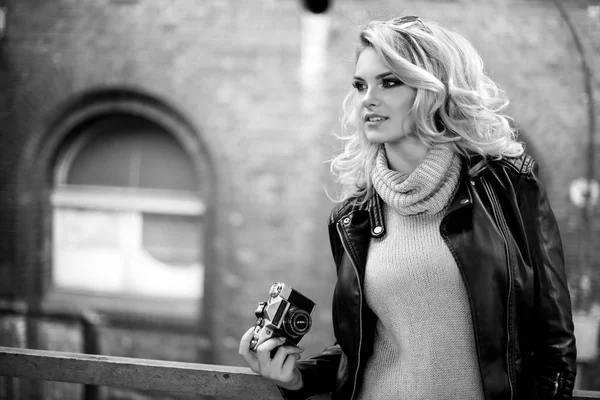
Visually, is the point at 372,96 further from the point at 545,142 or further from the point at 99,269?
the point at 99,269

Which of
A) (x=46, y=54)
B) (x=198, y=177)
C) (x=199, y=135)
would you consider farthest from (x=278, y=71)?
(x=46, y=54)

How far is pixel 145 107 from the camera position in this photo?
4645 millimetres

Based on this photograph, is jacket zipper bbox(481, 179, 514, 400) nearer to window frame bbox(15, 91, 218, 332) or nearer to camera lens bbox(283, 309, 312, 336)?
camera lens bbox(283, 309, 312, 336)

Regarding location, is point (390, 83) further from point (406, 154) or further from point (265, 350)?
point (265, 350)

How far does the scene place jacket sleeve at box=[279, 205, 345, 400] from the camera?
1608 millimetres

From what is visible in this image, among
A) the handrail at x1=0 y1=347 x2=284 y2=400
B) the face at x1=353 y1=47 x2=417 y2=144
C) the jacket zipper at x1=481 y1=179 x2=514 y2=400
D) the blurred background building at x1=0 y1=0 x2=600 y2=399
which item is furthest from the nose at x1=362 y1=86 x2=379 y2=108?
the blurred background building at x1=0 y1=0 x2=600 y2=399

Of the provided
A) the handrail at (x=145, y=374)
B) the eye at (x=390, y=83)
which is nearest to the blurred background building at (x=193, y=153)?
the eye at (x=390, y=83)

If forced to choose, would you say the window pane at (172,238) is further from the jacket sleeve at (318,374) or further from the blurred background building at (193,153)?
the jacket sleeve at (318,374)

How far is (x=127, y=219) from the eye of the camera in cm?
495

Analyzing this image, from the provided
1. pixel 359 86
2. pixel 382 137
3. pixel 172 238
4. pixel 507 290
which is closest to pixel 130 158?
pixel 172 238

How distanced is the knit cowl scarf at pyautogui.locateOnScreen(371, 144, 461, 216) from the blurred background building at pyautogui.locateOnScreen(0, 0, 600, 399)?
9.01ft

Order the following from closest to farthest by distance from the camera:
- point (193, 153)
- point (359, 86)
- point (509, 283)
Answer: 1. point (509, 283)
2. point (359, 86)
3. point (193, 153)

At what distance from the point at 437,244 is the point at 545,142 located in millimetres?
3091

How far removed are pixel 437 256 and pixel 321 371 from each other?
0.53m
